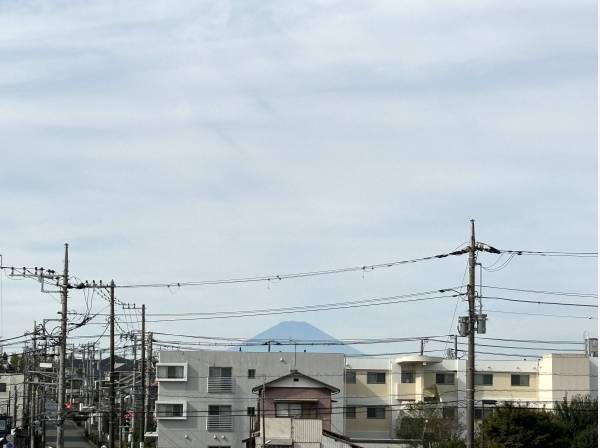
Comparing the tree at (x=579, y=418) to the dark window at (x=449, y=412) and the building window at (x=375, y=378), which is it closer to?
the dark window at (x=449, y=412)

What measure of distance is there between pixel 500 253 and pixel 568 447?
50.9 feet

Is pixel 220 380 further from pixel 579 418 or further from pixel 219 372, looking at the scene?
pixel 579 418

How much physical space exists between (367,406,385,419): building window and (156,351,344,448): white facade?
3180 mm

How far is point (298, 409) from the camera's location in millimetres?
64062

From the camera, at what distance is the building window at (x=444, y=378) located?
82000 mm

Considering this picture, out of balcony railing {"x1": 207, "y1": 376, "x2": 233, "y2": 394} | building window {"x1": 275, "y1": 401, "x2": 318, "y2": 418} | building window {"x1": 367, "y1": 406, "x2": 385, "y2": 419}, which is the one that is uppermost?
balcony railing {"x1": 207, "y1": 376, "x2": 233, "y2": 394}

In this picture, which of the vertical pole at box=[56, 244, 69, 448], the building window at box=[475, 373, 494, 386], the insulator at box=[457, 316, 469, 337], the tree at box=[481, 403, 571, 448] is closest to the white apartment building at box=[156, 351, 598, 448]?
the building window at box=[475, 373, 494, 386]

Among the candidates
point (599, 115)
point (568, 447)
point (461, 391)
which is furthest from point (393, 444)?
point (599, 115)

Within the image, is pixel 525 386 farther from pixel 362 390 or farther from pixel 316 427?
pixel 316 427

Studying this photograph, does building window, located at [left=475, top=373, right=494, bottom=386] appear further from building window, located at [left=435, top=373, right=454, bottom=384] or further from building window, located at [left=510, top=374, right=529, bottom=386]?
building window, located at [left=435, top=373, right=454, bottom=384]

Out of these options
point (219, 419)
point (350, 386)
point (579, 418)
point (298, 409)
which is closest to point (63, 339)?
point (298, 409)

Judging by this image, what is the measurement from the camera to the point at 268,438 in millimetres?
58469

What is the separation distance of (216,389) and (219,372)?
4.15 feet

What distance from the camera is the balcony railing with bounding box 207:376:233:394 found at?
75062 millimetres
